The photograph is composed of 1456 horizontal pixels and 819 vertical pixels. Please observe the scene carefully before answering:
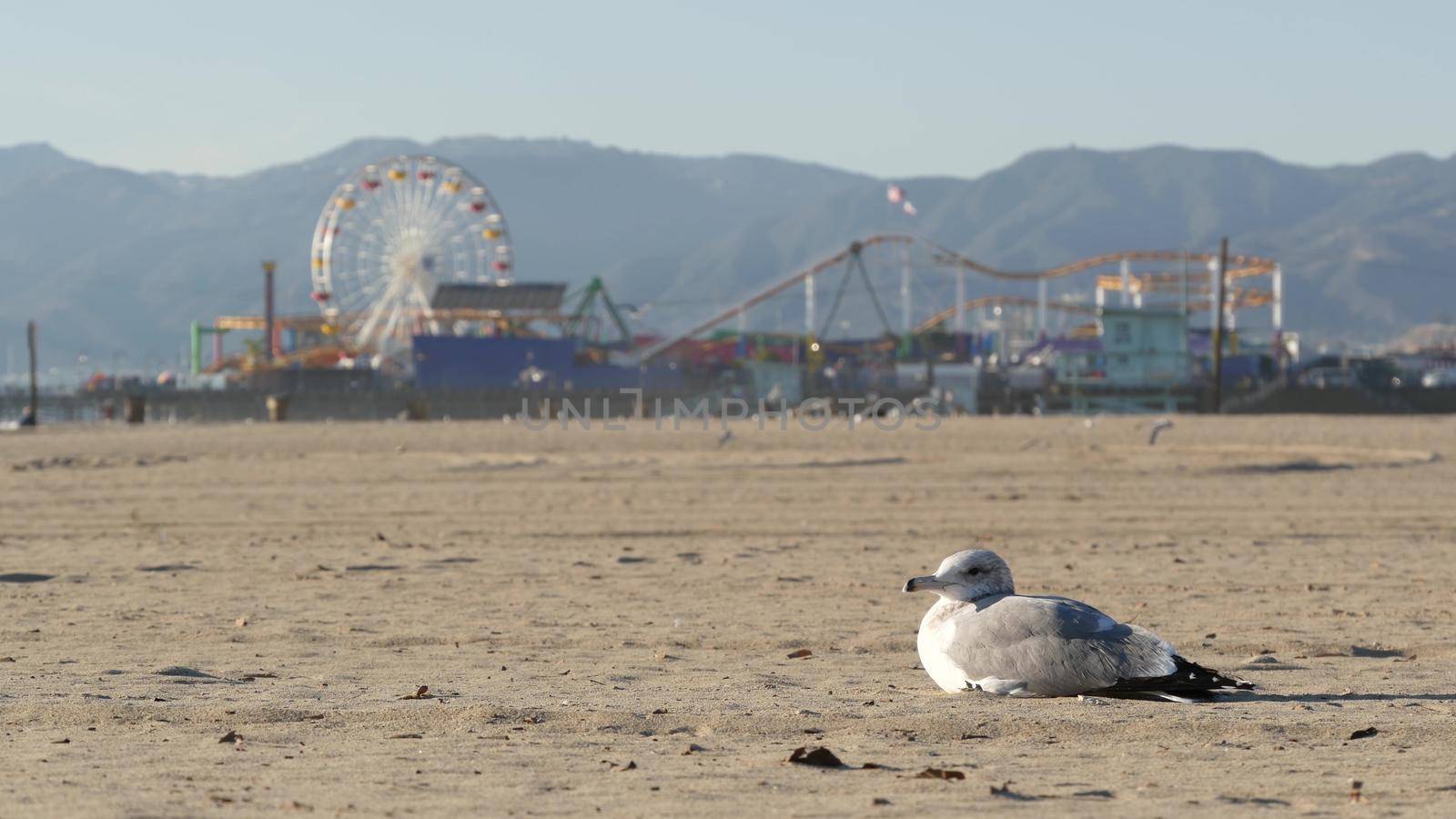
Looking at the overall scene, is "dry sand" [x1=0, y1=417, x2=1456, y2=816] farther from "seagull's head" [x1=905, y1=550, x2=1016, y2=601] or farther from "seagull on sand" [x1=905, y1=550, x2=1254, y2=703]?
"seagull's head" [x1=905, y1=550, x2=1016, y2=601]

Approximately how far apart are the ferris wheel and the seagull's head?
7210 cm

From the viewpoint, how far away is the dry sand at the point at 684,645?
5145 mm

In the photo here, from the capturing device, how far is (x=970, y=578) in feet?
22.3

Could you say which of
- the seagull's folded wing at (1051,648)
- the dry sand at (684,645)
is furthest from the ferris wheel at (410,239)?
the seagull's folded wing at (1051,648)

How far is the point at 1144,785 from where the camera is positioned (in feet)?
16.7

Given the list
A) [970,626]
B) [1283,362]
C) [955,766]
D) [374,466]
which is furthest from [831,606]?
[1283,362]

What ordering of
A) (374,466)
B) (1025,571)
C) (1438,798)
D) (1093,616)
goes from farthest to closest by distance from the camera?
(374,466), (1025,571), (1093,616), (1438,798)

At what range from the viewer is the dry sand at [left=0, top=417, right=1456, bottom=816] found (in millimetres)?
5145

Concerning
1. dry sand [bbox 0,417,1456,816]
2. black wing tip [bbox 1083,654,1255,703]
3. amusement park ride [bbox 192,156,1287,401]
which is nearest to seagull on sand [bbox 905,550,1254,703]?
black wing tip [bbox 1083,654,1255,703]

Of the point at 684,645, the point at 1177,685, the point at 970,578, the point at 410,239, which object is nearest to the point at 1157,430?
the point at 684,645

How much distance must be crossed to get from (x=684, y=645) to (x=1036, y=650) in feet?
8.07

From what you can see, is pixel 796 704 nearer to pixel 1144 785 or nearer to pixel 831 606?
pixel 1144 785

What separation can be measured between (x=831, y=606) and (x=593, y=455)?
18.6m

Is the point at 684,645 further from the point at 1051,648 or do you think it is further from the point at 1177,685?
the point at 1177,685
